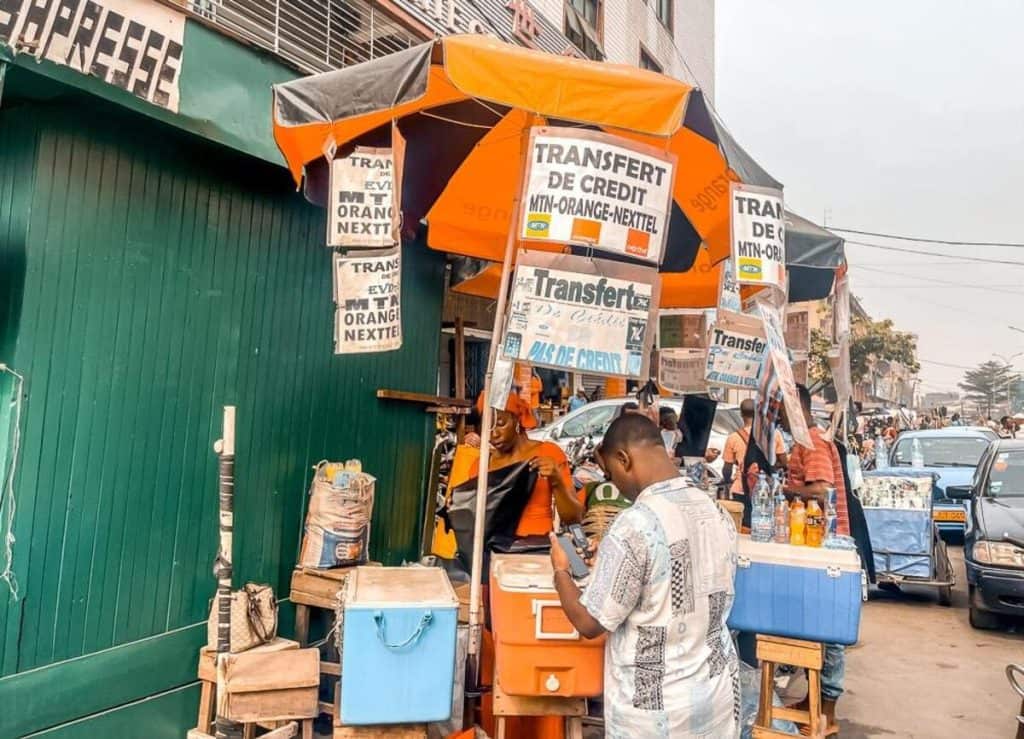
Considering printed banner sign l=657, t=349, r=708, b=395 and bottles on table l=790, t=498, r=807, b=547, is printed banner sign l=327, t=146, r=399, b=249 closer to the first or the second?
bottles on table l=790, t=498, r=807, b=547

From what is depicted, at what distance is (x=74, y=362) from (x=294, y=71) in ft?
7.22

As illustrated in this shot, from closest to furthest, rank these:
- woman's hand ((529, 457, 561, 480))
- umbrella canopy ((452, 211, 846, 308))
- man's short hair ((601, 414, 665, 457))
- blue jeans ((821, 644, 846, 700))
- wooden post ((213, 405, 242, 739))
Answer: man's short hair ((601, 414, 665, 457)) → wooden post ((213, 405, 242, 739)) → woman's hand ((529, 457, 561, 480)) → umbrella canopy ((452, 211, 846, 308)) → blue jeans ((821, 644, 846, 700))

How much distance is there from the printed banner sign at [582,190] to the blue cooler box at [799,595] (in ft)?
5.76

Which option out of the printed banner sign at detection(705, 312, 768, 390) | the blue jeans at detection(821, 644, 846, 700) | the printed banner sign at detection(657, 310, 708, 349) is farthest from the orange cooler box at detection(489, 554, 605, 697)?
the printed banner sign at detection(657, 310, 708, 349)

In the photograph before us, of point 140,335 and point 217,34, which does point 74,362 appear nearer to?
point 140,335

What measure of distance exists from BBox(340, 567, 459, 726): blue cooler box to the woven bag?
0.89 meters

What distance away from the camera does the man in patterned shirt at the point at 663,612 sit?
7.92ft

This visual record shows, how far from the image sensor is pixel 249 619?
3.94 metres

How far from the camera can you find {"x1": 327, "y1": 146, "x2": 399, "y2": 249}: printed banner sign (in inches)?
137

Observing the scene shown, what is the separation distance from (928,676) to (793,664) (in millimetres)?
3259

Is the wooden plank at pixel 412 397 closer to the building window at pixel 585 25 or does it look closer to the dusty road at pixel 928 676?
the dusty road at pixel 928 676

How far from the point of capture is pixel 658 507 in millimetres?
2471

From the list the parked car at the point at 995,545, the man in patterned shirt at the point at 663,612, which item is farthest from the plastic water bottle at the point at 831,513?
the parked car at the point at 995,545

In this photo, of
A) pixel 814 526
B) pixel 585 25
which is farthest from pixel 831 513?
pixel 585 25
